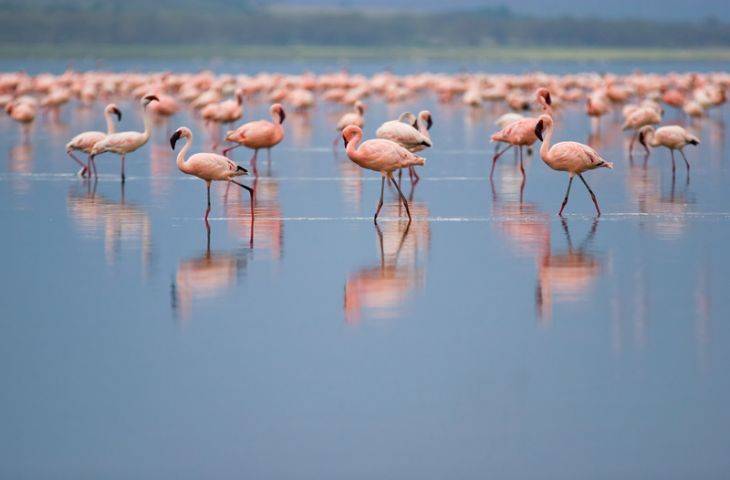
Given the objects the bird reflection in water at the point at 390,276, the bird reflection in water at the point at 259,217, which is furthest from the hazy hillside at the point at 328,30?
the bird reflection in water at the point at 390,276

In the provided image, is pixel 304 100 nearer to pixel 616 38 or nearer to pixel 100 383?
pixel 100 383

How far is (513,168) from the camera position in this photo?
2341cm

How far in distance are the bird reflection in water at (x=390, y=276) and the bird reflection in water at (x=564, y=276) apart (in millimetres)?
1015

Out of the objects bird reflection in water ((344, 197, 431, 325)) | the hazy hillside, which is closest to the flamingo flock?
bird reflection in water ((344, 197, 431, 325))

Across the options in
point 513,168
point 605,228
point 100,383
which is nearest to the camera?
point 100,383

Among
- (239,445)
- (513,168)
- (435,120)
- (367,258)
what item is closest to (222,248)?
(367,258)

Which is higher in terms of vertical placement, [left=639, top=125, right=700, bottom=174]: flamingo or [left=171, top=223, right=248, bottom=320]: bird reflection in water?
[left=639, top=125, right=700, bottom=174]: flamingo

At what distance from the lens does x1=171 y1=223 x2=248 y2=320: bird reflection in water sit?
11.9 metres

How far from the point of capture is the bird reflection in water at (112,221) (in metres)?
14.6

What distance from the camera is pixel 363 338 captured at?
1049 cm

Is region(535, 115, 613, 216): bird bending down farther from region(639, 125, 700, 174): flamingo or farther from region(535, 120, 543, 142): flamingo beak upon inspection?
region(639, 125, 700, 174): flamingo

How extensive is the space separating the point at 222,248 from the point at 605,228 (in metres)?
4.05

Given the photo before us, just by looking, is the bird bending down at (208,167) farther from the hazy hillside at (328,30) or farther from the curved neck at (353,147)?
the hazy hillside at (328,30)

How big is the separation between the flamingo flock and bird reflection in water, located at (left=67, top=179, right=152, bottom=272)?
88 centimetres
